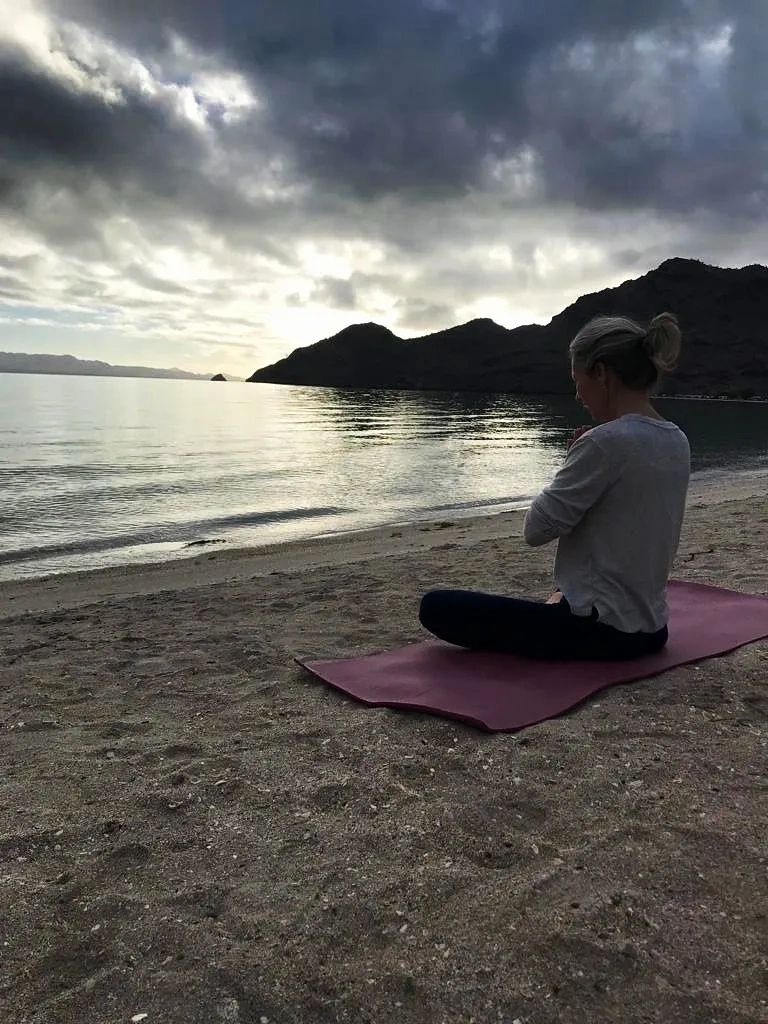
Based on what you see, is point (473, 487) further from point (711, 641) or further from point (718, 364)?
point (718, 364)

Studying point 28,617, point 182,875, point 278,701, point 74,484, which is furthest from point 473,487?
point 182,875

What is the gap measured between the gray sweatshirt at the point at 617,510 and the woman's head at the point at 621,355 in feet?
0.70

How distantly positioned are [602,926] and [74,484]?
19.9 m

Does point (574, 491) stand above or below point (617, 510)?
above

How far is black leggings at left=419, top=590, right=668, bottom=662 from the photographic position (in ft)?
13.7

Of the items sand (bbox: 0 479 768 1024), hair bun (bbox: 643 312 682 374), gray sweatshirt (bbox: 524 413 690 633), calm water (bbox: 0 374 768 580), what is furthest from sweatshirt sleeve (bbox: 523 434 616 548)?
calm water (bbox: 0 374 768 580)

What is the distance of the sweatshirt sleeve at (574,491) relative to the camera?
3.72 m

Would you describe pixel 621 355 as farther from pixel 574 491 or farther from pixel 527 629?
pixel 527 629

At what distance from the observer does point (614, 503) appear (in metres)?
3.79

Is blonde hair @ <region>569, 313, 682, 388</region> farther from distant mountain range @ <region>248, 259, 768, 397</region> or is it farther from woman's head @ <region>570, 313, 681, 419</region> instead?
distant mountain range @ <region>248, 259, 768, 397</region>

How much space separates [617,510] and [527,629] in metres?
1.03

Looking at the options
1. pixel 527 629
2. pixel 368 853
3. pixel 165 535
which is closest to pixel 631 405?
pixel 527 629

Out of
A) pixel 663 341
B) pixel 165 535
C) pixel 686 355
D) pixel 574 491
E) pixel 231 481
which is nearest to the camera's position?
pixel 663 341

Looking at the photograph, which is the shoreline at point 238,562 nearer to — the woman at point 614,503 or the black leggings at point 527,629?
the black leggings at point 527,629
